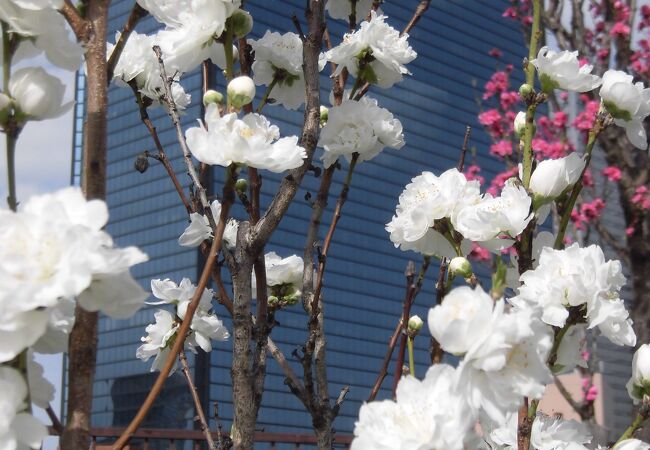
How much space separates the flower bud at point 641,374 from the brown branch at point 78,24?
73cm

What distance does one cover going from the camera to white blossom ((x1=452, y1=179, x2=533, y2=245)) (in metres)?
0.97

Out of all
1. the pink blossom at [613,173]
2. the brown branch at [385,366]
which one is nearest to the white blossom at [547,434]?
the brown branch at [385,366]

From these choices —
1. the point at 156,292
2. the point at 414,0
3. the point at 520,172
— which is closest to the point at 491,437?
the point at 520,172

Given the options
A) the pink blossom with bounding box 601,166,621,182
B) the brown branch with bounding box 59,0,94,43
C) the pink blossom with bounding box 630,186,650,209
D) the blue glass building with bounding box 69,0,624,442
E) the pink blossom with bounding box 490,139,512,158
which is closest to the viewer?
the brown branch with bounding box 59,0,94,43

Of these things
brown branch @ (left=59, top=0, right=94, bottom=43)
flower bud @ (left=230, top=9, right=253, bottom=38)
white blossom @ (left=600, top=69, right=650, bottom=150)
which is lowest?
brown branch @ (left=59, top=0, right=94, bottom=43)

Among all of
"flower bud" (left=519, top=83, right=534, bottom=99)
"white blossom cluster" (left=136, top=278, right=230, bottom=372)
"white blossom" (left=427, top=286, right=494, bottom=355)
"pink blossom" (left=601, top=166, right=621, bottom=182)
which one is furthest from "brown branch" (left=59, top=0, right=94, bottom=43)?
"pink blossom" (left=601, top=166, right=621, bottom=182)

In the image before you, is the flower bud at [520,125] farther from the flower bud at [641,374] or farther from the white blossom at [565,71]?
the flower bud at [641,374]

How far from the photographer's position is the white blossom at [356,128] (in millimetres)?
1235

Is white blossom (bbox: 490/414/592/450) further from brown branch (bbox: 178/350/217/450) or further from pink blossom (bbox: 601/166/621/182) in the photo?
pink blossom (bbox: 601/166/621/182)

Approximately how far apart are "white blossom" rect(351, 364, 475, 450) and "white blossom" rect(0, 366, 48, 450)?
0.83 feet

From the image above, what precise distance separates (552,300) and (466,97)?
173ft

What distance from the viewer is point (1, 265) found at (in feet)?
1.84

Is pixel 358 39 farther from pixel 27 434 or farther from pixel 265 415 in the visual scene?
pixel 265 415

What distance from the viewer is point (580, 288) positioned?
37.3 inches
